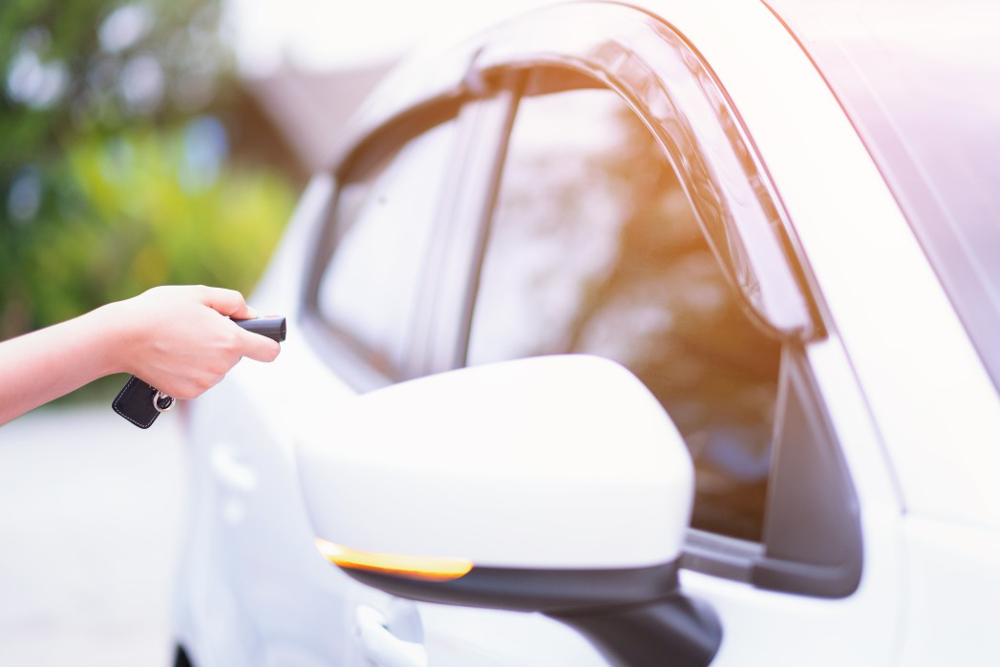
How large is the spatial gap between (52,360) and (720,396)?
86 cm

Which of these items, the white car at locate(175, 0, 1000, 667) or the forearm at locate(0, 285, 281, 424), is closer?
the white car at locate(175, 0, 1000, 667)

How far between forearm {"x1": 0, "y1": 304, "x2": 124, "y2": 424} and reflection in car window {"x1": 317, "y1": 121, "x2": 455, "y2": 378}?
2.06ft

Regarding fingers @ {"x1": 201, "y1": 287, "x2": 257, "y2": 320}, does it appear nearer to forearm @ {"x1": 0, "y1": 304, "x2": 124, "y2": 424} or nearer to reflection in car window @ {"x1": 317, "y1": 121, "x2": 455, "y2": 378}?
forearm @ {"x1": 0, "y1": 304, "x2": 124, "y2": 424}

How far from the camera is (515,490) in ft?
2.76

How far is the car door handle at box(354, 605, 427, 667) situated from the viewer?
49.1 inches

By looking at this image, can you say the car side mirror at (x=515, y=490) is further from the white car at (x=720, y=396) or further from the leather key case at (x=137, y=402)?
the leather key case at (x=137, y=402)

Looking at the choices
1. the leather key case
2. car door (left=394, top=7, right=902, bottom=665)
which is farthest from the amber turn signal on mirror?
the leather key case

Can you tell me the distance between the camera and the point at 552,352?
4.88 feet

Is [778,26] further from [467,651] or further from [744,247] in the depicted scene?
[467,651]

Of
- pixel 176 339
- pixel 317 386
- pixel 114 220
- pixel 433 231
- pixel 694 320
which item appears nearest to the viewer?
pixel 176 339

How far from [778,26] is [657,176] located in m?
0.41

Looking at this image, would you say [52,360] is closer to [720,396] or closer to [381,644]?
[381,644]

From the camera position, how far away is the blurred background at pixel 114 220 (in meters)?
5.10

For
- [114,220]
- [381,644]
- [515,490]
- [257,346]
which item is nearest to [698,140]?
[515,490]
